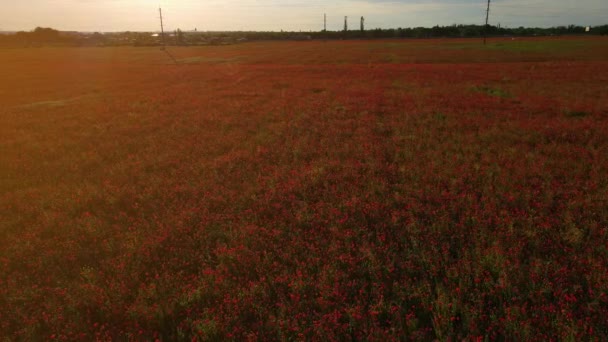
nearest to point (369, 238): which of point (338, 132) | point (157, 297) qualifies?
point (157, 297)

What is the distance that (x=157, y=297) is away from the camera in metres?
5.51

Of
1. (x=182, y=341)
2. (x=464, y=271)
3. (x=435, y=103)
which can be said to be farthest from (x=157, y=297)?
(x=435, y=103)

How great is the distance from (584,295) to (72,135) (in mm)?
18563

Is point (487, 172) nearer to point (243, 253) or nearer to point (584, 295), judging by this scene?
point (584, 295)

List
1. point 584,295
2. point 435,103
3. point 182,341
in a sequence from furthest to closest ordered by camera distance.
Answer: point 435,103, point 584,295, point 182,341

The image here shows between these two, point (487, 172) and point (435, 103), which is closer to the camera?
point (487, 172)

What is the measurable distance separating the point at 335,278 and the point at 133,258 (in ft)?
12.8

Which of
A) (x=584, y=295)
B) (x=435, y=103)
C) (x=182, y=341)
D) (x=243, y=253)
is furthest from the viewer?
(x=435, y=103)

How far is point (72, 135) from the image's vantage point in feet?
51.6

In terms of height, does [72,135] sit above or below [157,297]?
above

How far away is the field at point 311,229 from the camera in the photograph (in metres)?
4.95

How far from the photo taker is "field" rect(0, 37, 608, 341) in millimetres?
4949

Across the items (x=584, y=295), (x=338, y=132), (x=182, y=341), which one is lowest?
(x=182, y=341)

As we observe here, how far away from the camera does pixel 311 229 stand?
7.22m
